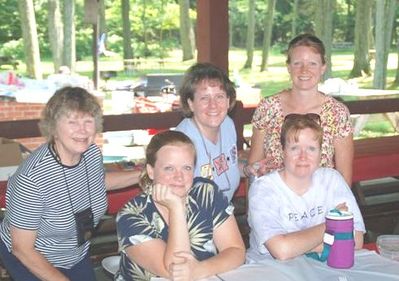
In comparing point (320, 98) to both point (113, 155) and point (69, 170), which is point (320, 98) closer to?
point (69, 170)

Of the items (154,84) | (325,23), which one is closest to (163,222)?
(154,84)

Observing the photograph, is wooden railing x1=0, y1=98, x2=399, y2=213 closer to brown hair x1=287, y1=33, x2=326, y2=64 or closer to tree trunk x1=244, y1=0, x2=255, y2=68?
brown hair x1=287, y1=33, x2=326, y2=64

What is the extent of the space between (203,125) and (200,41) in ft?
6.39

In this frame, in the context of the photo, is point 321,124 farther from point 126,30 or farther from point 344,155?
point 126,30

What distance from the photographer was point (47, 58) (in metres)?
25.5

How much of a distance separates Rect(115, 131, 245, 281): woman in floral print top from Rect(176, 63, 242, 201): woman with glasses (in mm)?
416

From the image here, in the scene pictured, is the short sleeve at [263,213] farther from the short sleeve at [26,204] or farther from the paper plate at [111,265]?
the short sleeve at [26,204]

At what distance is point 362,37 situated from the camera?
779 inches

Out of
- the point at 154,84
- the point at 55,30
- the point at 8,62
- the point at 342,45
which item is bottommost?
the point at 342,45

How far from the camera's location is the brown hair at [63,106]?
2.02 metres

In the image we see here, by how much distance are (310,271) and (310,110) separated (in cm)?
99

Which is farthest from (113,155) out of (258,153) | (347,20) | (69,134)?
(347,20)

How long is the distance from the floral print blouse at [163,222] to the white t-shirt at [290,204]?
0.42ft

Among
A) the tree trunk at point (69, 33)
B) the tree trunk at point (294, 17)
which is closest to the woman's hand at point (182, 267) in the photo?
the tree trunk at point (69, 33)
